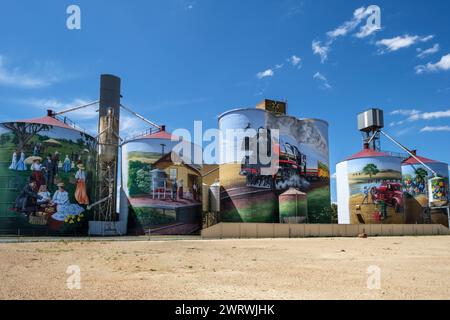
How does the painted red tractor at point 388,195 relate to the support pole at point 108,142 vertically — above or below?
below

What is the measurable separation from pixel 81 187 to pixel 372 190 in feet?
170

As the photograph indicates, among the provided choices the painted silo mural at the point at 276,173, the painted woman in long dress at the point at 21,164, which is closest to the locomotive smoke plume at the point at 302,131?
the painted silo mural at the point at 276,173

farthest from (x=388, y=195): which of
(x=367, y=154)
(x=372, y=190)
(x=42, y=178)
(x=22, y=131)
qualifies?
(x=22, y=131)

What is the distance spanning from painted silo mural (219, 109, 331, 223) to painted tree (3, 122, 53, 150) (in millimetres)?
28771

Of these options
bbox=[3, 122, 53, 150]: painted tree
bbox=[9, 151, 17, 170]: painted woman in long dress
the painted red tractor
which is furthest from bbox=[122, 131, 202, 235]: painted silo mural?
the painted red tractor

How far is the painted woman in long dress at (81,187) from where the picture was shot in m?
54.3

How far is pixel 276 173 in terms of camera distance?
6550cm

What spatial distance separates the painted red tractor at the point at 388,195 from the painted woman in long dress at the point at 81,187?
168ft

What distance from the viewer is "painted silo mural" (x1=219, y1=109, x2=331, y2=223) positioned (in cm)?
6306

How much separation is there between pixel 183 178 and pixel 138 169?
7174mm

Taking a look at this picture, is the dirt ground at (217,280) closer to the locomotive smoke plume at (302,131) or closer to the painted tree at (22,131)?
the painted tree at (22,131)

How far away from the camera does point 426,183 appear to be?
86.2 meters
